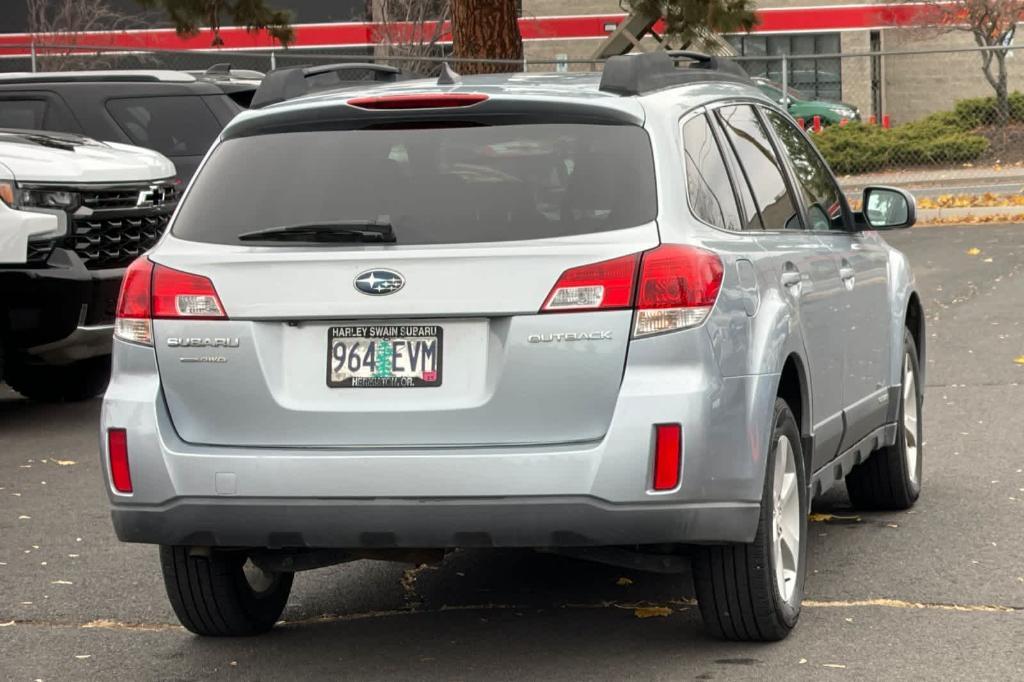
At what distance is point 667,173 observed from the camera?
5121mm

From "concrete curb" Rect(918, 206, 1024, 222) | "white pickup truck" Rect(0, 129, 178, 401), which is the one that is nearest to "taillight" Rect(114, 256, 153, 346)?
"white pickup truck" Rect(0, 129, 178, 401)

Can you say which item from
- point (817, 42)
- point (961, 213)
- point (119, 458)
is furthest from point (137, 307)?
point (817, 42)

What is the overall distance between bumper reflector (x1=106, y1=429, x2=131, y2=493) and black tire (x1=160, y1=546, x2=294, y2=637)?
41 centimetres

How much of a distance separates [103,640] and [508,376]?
1.87 meters

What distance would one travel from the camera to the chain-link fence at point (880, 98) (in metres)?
26.1

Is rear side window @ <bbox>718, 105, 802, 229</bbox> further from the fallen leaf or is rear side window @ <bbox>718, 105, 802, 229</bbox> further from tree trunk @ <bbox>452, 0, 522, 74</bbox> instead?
tree trunk @ <bbox>452, 0, 522, 74</bbox>

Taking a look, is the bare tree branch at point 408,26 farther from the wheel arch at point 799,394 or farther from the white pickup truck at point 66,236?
the wheel arch at point 799,394

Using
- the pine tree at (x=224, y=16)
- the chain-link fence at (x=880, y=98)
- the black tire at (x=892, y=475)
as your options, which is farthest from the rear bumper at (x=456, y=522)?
the pine tree at (x=224, y=16)

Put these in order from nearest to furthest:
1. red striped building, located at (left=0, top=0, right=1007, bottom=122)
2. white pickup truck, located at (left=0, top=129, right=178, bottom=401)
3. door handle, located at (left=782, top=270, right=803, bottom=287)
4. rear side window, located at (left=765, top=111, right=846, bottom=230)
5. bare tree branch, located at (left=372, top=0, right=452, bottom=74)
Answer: door handle, located at (left=782, top=270, right=803, bottom=287), rear side window, located at (left=765, top=111, right=846, bottom=230), white pickup truck, located at (left=0, top=129, right=178, bottom=401), bare tree branch, located at (left=372, top=0, right=452, bottom=74), red striped building, located at (left=0, top=0, right=1007, bottom=122)

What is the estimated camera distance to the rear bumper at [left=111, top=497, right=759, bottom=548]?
4.85 metres

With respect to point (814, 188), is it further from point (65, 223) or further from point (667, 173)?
point (65, 223)

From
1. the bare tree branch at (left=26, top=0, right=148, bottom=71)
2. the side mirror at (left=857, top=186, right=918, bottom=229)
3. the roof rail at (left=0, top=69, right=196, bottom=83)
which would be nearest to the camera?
the side mirror at (left=857, top=186, right=918, bottom=229)

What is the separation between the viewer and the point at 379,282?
195 inches

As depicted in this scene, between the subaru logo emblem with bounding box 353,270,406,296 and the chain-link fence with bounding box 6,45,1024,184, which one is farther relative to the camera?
the chain-link fence with bounding box 6,45,1024,184
